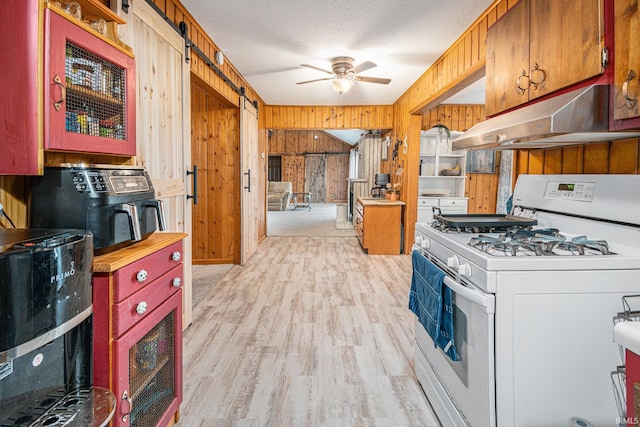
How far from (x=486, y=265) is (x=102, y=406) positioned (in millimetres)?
1249

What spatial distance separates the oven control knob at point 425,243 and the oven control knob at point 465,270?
43cm

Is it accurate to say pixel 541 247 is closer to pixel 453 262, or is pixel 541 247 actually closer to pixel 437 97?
pixel 453 262

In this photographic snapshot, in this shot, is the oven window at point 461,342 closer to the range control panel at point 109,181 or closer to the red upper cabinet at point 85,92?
the range control panel at point 109,181

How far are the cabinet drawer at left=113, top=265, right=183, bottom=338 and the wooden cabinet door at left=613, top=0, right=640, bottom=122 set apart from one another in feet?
5.74

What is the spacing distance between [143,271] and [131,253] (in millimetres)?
81

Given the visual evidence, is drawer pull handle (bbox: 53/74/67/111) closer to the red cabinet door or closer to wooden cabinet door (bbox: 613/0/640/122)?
the red cabinet door

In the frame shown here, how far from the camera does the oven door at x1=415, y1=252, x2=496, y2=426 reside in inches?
48.7

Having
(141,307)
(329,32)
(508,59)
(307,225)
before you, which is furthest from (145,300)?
(307,225)

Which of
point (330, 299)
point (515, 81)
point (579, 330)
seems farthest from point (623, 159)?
point (330, 299)

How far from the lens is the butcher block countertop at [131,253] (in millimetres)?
1160

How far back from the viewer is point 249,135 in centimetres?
526

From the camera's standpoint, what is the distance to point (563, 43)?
5.05 ft

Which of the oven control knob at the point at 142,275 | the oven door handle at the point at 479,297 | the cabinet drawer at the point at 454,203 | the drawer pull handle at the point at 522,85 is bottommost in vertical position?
the oven door handle at the point at 479,297

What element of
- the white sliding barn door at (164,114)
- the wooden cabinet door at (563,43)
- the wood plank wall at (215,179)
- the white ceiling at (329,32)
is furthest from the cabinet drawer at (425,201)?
the wooden cabinet door at (563,43)
